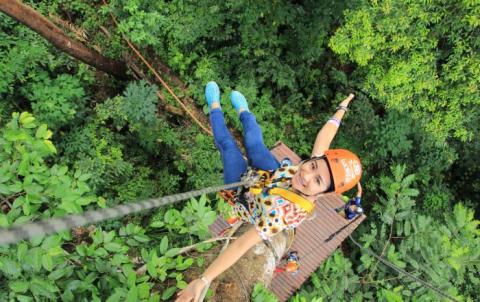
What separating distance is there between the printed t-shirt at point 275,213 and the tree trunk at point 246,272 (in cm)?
37

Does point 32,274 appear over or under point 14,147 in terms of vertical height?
under

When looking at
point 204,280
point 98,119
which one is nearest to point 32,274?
point 204,280

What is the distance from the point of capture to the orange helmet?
303 centimetres

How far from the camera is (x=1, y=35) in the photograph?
5.69 meters

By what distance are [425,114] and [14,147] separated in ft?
19.0

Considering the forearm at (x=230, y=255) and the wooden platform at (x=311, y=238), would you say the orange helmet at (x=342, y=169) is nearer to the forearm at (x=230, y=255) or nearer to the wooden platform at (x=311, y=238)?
the forearm at (x=230, y=255)

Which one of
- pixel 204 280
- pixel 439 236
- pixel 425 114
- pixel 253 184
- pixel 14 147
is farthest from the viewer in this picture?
pixel 425 114

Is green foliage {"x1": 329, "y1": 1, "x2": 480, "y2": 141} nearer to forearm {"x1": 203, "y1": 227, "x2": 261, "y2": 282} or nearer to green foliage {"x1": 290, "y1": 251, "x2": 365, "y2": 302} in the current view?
green foliage {"x1": 290, "y1": 251, "x2": 365, "y2": 302}

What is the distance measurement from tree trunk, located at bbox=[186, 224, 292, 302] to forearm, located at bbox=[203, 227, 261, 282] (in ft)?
0.83

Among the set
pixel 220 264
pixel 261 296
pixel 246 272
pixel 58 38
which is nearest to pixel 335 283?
pixel 246 272

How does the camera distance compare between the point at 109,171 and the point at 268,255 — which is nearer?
the point at 268,255

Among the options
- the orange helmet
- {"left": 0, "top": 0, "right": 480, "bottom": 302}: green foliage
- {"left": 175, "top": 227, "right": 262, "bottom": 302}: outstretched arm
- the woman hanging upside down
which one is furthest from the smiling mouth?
{"left": 0, "top": 0, "right": 480, "bottom": 302}: green foliage

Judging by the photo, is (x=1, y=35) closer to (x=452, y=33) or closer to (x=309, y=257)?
(x=309, y=257)

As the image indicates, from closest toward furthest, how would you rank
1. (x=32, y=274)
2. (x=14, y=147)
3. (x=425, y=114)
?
1. (x=32, y=274)
2. (x=14, y=147)
3. (x=425, y=114)
